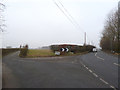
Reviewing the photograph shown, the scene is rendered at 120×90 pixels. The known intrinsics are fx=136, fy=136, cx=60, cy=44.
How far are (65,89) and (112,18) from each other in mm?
43999

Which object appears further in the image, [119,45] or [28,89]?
[119,45]

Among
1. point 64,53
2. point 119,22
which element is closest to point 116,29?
point 119,22

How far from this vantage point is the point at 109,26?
46.3m

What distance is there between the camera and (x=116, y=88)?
5613 mm

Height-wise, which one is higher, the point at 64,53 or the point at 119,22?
the point at 119,22

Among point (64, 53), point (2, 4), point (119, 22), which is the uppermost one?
point (119, 22)

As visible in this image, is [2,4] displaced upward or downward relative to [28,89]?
upward

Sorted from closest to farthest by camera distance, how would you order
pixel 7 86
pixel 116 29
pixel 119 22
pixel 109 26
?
pixel 7 86 → pixel 119 22 → pixel 116 29 → pixel 109 26

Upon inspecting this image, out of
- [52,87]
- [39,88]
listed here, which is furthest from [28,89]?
[52,87]

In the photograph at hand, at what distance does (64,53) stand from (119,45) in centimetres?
1982

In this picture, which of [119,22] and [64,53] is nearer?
[64,53]

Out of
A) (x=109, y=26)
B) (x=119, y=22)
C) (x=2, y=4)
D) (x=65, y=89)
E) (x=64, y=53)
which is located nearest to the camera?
(x=65, y=89)

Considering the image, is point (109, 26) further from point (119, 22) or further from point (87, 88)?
point (87, 88)

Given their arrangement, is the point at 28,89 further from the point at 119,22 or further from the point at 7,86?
the point at 119,22
